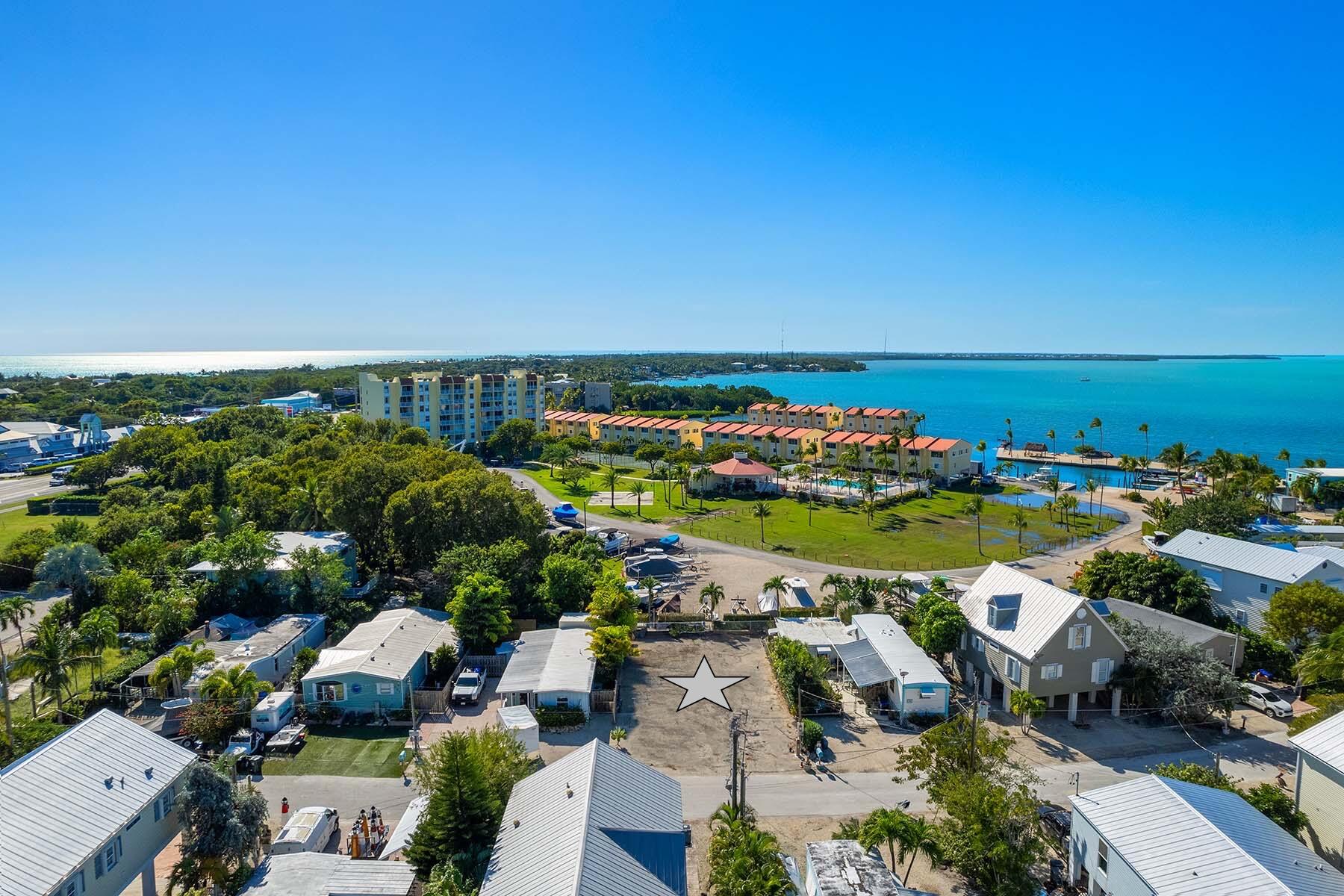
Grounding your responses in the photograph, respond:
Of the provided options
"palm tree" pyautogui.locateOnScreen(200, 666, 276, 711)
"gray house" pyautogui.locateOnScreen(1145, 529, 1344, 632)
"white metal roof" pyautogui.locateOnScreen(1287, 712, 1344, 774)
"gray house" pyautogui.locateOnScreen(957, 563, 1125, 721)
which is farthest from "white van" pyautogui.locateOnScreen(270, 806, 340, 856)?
"gray house" pyautogui.locateOnScreen(1145, 529, 1344, 632)

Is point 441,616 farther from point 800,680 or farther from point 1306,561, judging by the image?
point 1306,561

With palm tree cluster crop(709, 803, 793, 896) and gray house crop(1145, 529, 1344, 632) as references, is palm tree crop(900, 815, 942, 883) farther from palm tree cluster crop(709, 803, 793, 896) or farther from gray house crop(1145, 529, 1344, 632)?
gray house crop(1145, 529, 1344, 632)

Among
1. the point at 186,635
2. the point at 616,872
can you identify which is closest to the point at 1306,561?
the point at 616,872

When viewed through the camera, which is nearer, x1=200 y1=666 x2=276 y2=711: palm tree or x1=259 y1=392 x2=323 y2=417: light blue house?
x1=200 y1=666 x2=276 y2=711: palm tree

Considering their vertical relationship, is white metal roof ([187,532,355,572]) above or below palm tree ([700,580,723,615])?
above

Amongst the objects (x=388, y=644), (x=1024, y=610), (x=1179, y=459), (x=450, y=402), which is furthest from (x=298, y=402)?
(x=1024, y=610)

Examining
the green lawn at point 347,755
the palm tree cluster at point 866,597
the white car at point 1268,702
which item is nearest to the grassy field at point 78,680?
the green lawn at point 347,755

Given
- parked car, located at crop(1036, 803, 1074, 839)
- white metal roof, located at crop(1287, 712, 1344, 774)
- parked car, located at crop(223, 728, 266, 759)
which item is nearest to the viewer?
white metal roof, located at crop(1287, 712, 1344, 774)
